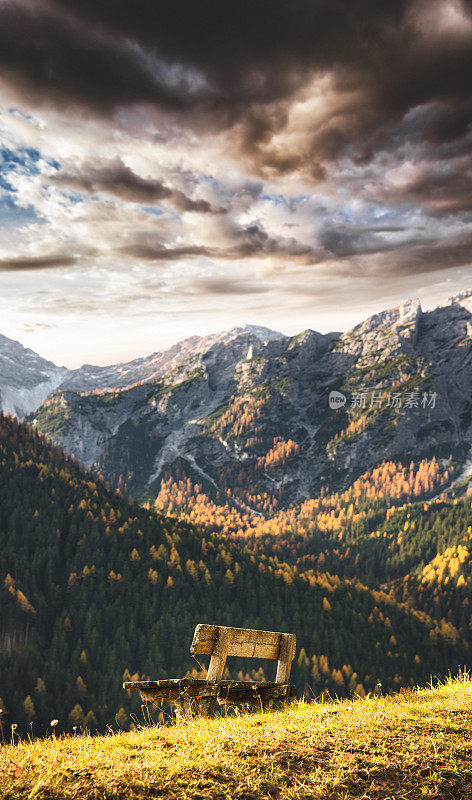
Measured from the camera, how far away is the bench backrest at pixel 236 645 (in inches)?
442

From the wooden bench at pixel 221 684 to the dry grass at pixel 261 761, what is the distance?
98cm

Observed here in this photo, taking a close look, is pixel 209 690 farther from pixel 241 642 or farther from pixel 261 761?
pixel 261 761

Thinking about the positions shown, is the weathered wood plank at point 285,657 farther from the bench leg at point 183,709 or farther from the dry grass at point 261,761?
the bench leg at point 183,709

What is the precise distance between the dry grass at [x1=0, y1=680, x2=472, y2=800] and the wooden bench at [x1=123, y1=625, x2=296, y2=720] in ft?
3.23

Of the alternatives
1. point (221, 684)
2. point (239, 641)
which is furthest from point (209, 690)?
point (239, 641)

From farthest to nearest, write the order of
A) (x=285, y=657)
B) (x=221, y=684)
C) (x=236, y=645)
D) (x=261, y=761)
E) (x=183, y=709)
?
(x=285, y=657) < (x=236, y=645) < (x=221, y=684) < (x=183, y=709) < (x=261, y=761)

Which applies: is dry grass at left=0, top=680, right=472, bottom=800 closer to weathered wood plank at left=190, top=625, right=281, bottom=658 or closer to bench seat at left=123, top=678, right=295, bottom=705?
bench seat at left=123, top=678, right=295, bottom=705

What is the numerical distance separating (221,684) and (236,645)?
3.08 feet

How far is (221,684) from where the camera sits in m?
11.3

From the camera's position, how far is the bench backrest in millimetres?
11219

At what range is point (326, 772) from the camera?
7.62m

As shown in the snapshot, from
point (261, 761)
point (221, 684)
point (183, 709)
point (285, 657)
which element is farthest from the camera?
point (285, 657)

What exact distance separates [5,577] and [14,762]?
736 ft

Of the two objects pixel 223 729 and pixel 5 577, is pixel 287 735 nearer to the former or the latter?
pixel 223 729
